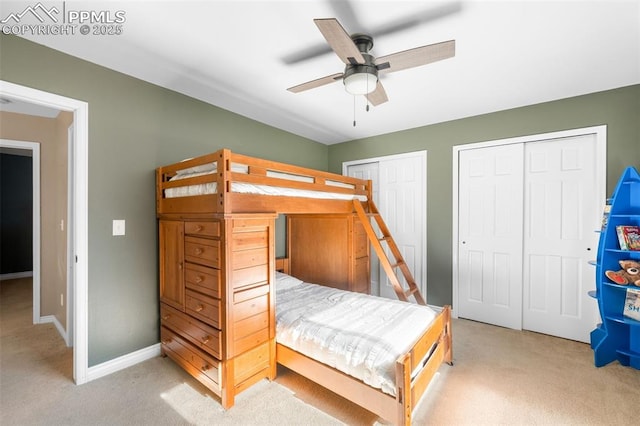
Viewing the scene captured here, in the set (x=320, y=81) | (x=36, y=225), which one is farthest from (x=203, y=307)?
(x=36, y=225)

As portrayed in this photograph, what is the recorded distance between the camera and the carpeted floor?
179 centimetres

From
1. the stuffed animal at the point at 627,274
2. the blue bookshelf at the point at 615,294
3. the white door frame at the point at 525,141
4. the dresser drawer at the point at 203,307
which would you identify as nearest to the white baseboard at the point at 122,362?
the dresser drawer at the point at 203,307

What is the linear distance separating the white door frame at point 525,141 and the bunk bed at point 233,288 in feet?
4.53

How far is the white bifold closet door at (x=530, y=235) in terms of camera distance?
287cm

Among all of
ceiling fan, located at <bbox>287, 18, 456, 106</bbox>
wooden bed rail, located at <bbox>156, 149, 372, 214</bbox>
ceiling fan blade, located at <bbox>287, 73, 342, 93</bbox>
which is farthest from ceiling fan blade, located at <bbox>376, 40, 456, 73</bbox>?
wooden bed rail, located at <bbox>156, 149, 372, 214</bbox>

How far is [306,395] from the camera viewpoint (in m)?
2.02

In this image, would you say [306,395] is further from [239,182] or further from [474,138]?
[474,138]

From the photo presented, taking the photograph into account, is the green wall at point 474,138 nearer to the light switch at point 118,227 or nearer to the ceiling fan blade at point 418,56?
the ceiling fan blade at point 418,56

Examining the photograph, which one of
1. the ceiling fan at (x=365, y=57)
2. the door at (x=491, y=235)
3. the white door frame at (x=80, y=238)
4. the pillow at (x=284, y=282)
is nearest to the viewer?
the ceiling fan at (x=365, y=57)

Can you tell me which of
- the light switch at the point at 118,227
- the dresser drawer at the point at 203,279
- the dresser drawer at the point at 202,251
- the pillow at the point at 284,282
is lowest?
the pillow at the point at 284,282

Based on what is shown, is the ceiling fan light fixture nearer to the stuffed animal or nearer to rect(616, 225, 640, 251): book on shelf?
rect(616, 225, 640, 251): book on shelf

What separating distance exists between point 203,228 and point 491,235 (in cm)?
322

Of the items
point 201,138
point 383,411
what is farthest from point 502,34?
point 201,138

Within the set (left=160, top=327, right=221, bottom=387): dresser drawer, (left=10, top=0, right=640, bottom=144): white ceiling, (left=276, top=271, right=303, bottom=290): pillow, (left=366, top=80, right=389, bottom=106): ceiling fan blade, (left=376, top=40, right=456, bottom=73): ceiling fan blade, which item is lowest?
(left=160, top=327, right=221, bottom=387): dresser drawer
